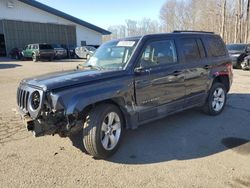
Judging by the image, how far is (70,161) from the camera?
14.0ft

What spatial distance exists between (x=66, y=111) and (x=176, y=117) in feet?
11.1

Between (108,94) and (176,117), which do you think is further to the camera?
(176,117)

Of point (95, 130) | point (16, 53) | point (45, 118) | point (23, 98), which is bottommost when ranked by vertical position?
point (95, 130)

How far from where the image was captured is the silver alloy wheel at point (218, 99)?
6637 millimetres

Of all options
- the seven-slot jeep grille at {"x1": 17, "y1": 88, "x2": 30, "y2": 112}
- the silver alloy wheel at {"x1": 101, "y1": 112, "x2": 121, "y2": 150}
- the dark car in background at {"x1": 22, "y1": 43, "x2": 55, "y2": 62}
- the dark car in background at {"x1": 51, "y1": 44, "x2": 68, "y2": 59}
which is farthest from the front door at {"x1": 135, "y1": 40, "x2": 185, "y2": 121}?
the dark car in background at {"x1": 51, "y1": 44, "x2": 68, "y2": 59}

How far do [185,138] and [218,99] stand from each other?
2042mm

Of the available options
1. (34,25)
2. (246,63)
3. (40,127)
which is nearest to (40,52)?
(34,25)

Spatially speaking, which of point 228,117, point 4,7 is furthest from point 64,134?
point 4,7

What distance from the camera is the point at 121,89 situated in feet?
14.6

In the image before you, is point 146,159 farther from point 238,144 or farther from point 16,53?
point 16,53

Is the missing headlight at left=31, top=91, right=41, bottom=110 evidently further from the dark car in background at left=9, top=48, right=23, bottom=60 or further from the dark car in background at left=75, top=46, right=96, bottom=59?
the dark car in background at left=9, top=48, right=23, bottom=60

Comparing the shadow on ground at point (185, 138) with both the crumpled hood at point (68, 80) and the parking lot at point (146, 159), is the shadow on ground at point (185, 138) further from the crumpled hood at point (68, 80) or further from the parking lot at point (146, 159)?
the crumpled hood at point (68, 80)

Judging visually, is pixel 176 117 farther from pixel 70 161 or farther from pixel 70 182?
pixel 70 182

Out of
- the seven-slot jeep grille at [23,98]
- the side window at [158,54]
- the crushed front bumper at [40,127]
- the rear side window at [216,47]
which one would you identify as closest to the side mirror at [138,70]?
the side window at [158,54]
